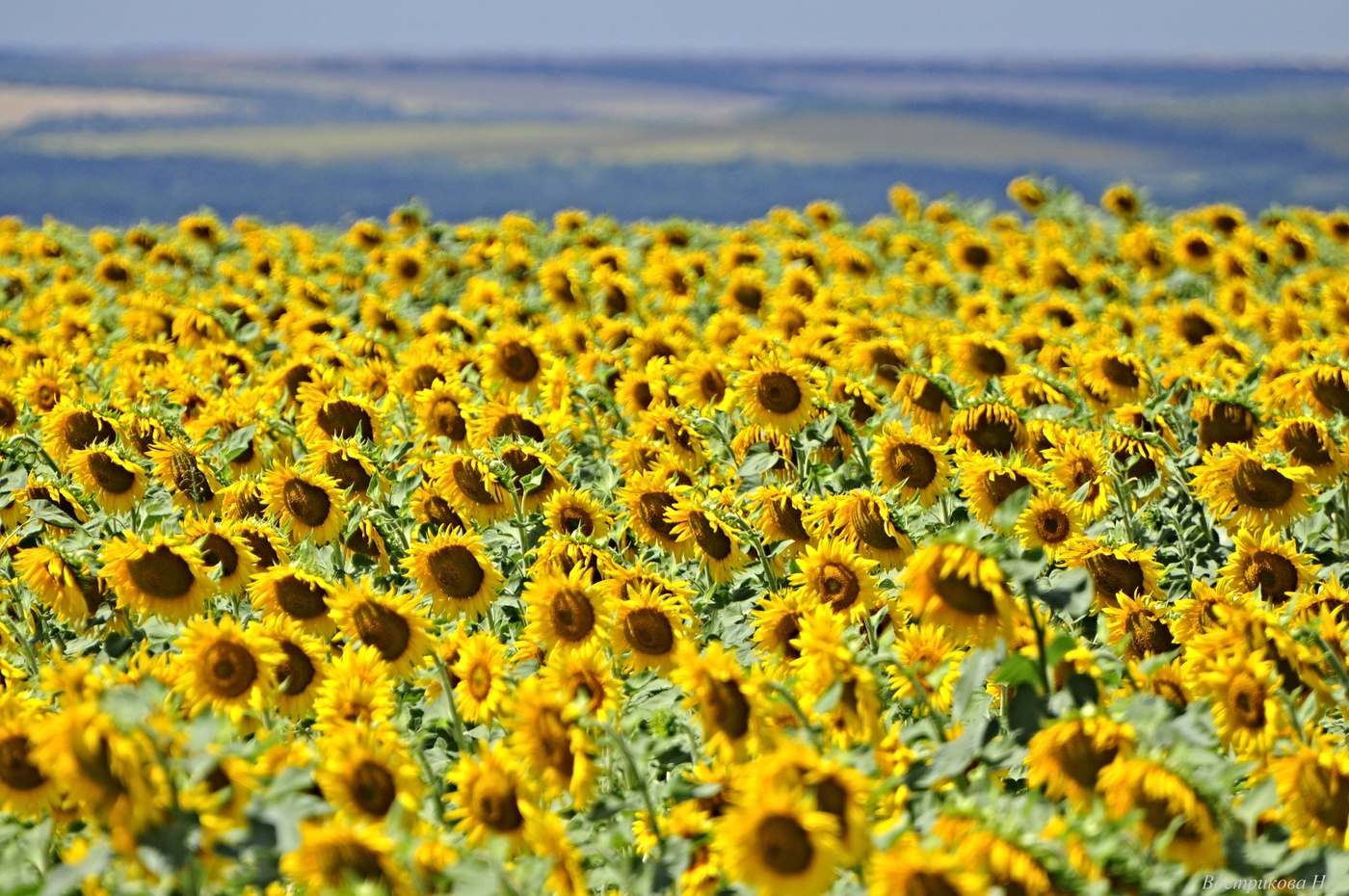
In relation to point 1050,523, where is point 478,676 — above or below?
below

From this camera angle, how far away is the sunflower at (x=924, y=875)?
2.43 meters

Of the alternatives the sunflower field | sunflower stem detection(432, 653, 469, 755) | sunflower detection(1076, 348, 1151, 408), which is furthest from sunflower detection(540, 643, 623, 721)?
sunflower detection(1076, 348, 1151, 408)

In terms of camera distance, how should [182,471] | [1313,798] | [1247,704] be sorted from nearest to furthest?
[1313,798], [1247,704], [182,471]

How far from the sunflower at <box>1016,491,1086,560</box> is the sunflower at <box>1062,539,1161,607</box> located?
7.2 inches

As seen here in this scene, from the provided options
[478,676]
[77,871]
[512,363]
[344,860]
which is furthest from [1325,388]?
[77,871]

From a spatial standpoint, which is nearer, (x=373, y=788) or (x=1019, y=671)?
(x=373, y=788)

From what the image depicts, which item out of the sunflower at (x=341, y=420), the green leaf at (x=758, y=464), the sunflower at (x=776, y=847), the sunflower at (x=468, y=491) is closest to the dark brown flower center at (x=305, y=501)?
the sunflower at (x=468, y=491)

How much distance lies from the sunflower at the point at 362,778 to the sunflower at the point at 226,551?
5.29 ft

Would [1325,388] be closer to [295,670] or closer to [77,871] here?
[295,670]

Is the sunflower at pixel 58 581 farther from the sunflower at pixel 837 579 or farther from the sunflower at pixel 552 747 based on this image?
the sunflower at pixel 837 579

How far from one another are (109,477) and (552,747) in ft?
9.21

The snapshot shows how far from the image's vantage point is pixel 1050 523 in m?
4.83

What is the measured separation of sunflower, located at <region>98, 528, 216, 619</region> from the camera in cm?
436

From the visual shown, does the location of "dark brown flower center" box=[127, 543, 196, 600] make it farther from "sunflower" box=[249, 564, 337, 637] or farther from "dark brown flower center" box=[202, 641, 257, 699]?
"dark brown flower center" box=[202, 641, 257, 699]
